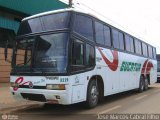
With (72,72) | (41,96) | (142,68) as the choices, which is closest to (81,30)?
(72,72)

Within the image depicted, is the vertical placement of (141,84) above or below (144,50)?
below

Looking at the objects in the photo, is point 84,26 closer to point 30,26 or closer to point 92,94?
point 30,26

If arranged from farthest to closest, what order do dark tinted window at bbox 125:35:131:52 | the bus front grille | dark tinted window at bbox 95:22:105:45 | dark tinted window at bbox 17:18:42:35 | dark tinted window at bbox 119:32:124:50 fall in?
1. dark tinted window at bbox 125:35:131:52
2. dark tinted window at bbox 119:32:124:50
3. dark tinted window at bbox 95:22:105:45
4. dark tinted window at bbox 17:18:42:35
5. the bus front grille

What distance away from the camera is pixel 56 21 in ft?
35.3

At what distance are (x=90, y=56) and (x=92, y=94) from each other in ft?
4.28

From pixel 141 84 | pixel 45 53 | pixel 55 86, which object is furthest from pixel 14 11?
pixel 55 86

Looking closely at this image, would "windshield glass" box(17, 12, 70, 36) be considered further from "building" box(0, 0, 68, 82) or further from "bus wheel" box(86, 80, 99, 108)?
"building" box(0, 0, 68, 82)

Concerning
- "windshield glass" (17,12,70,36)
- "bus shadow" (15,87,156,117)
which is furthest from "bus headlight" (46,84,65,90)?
"windshield glass" (17,12,70,36)

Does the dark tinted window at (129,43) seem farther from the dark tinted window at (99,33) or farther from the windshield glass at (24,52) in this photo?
the windshield glass at (24,52)

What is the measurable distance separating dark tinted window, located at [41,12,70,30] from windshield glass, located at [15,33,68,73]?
32cm

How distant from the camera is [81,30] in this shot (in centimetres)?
1099

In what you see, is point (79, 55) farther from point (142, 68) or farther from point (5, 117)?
point (142, 68)

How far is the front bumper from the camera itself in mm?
9820

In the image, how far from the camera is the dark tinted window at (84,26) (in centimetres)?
1083
